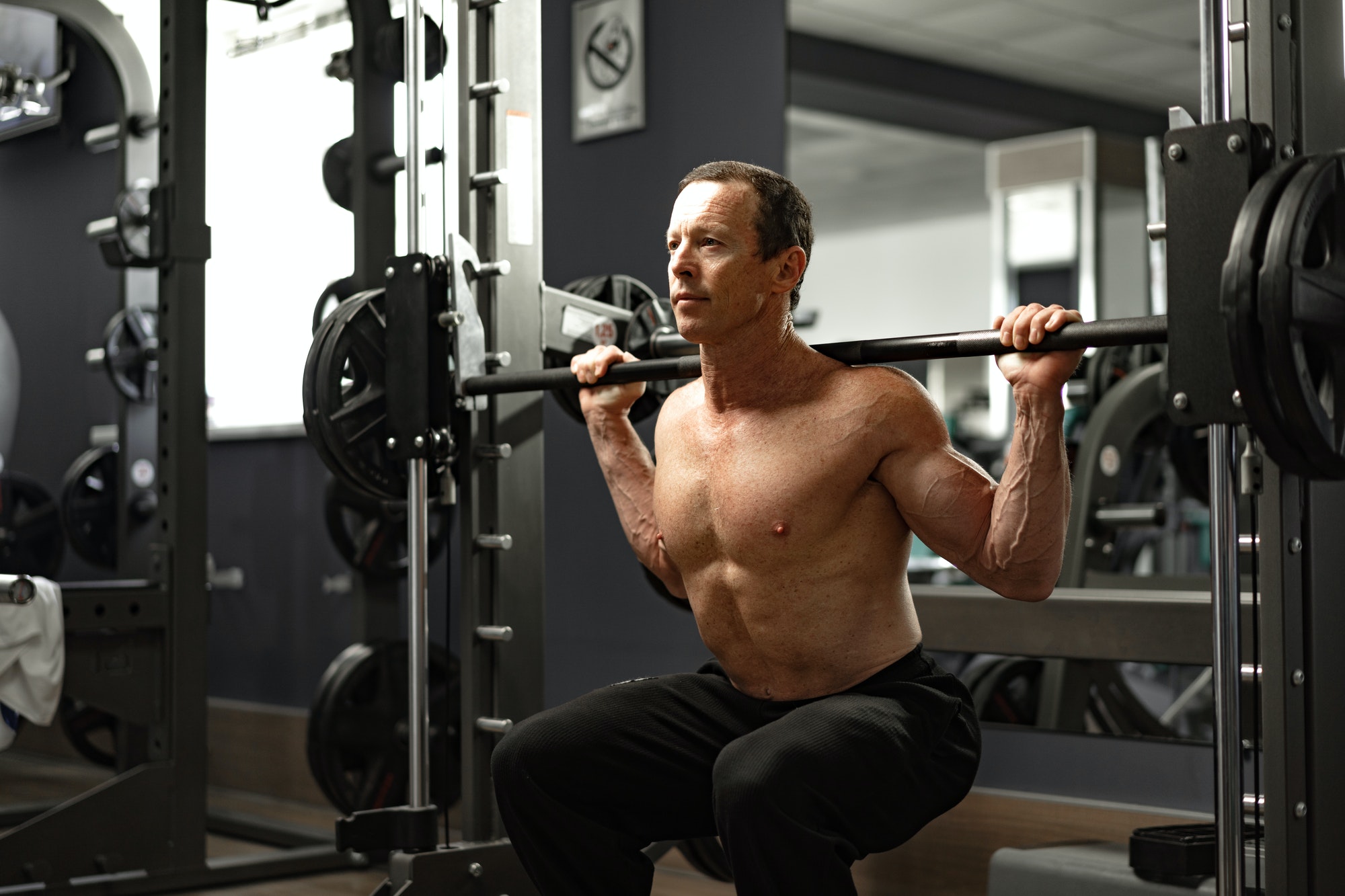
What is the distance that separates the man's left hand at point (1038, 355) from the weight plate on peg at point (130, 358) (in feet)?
10.5

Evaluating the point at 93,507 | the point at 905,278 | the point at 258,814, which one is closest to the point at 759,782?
the point at 258,814

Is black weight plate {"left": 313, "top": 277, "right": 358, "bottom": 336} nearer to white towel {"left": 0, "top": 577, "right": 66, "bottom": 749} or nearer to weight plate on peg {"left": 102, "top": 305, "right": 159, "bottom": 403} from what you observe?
weight plate on peg {"left": 102, "top": 305, "right": 159, "bottom": 403}

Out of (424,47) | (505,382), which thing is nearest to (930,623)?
(505,382)

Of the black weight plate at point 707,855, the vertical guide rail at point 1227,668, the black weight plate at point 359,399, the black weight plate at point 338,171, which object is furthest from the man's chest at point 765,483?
the black weight plate at point 338,171

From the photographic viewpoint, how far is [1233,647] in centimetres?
169

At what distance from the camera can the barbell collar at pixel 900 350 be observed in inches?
67.6

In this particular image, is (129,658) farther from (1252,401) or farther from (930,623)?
(1252,401)

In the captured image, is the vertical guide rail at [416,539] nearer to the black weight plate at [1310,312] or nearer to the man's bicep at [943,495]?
the man's bicep at [943,495]

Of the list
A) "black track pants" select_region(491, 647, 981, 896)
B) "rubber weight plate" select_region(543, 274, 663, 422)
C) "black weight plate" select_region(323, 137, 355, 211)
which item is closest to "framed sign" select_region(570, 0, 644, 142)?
"black weight plate" select_region(323, 137, 355, 211)

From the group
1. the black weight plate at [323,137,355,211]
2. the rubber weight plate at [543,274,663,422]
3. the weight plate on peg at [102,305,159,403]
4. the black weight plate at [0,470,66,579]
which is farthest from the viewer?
the black weight plate at [0,470,66,579]

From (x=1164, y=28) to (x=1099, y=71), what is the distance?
0.76 meters

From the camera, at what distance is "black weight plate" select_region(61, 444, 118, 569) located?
4.70 metres

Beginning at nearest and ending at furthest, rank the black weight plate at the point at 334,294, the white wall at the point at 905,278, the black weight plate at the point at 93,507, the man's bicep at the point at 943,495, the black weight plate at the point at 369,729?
1. the man's bicep at the point at 943,495
2. the black weight plate at the point at 369,729
3. the black weight plate at the point at 334,294
4. the black weight plate at the point at 93,507
5. the white wall at the point at 905,278

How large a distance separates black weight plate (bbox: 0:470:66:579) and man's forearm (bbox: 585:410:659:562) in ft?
10.3
